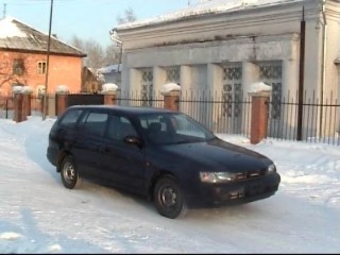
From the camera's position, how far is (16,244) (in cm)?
532

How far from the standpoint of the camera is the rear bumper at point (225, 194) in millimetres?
6629

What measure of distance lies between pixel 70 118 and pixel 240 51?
10.7 meters

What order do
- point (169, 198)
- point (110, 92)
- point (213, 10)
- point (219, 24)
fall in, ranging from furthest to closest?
point (213, 10) → point (219, 24) → point (110, 92) → point (169, 198)

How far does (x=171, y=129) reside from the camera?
7898mm

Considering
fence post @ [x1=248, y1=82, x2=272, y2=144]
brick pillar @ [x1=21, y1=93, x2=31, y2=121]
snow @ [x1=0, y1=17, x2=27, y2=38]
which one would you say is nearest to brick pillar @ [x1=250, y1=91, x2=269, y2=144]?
fence post @ [x1=248, y1=82, x2=272, y2=144]

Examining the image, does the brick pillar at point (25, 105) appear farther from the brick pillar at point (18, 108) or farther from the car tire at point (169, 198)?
the car tire at point (169, 198)

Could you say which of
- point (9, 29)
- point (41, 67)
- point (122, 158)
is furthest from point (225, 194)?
point (9, 29)

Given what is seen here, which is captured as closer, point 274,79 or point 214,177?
point 214,177

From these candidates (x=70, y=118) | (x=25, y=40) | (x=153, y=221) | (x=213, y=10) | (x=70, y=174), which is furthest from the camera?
(x=25, y=40)

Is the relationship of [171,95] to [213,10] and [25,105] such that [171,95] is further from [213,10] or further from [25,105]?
[25,105]

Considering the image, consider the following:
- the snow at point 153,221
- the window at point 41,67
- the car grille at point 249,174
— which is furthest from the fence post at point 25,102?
the window at point 41,67

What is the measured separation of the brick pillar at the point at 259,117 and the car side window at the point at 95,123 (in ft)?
20.3

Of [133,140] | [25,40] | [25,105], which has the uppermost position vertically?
[25,40]

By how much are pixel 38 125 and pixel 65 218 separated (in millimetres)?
14926
